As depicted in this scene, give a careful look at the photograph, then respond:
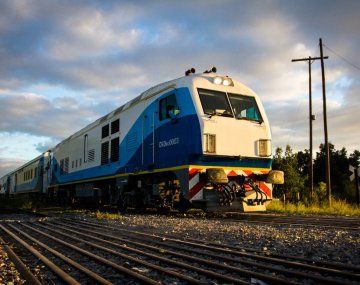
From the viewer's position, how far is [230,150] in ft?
33.6

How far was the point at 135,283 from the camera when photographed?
358 cm

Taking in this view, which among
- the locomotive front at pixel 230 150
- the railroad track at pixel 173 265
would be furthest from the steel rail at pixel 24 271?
the locomotive front at pixel 230 150

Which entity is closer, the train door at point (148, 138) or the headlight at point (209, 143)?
the headlight at point (209, 143)

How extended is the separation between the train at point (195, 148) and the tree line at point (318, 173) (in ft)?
29.0

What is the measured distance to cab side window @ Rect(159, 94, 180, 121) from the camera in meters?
10.6

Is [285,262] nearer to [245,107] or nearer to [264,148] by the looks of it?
[264,148]

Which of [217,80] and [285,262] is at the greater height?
[217,80]

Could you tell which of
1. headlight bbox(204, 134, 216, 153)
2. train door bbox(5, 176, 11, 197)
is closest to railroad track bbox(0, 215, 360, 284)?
headlight bbox(204, 134, 216, 153)

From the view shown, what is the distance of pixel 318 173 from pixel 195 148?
148 feet

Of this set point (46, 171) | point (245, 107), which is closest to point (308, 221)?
point (245, 107)

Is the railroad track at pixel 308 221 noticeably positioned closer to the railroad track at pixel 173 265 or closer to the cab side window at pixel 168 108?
the cab side window at pixel 168 108

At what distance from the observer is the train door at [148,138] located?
37.1 feet

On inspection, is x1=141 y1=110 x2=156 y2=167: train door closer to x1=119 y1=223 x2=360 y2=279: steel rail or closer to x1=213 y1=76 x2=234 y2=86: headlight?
x1=213 y1=76 x2=234 y2=86: headlight

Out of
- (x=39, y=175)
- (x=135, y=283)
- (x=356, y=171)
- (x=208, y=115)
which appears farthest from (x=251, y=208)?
(x=39, y=175)
